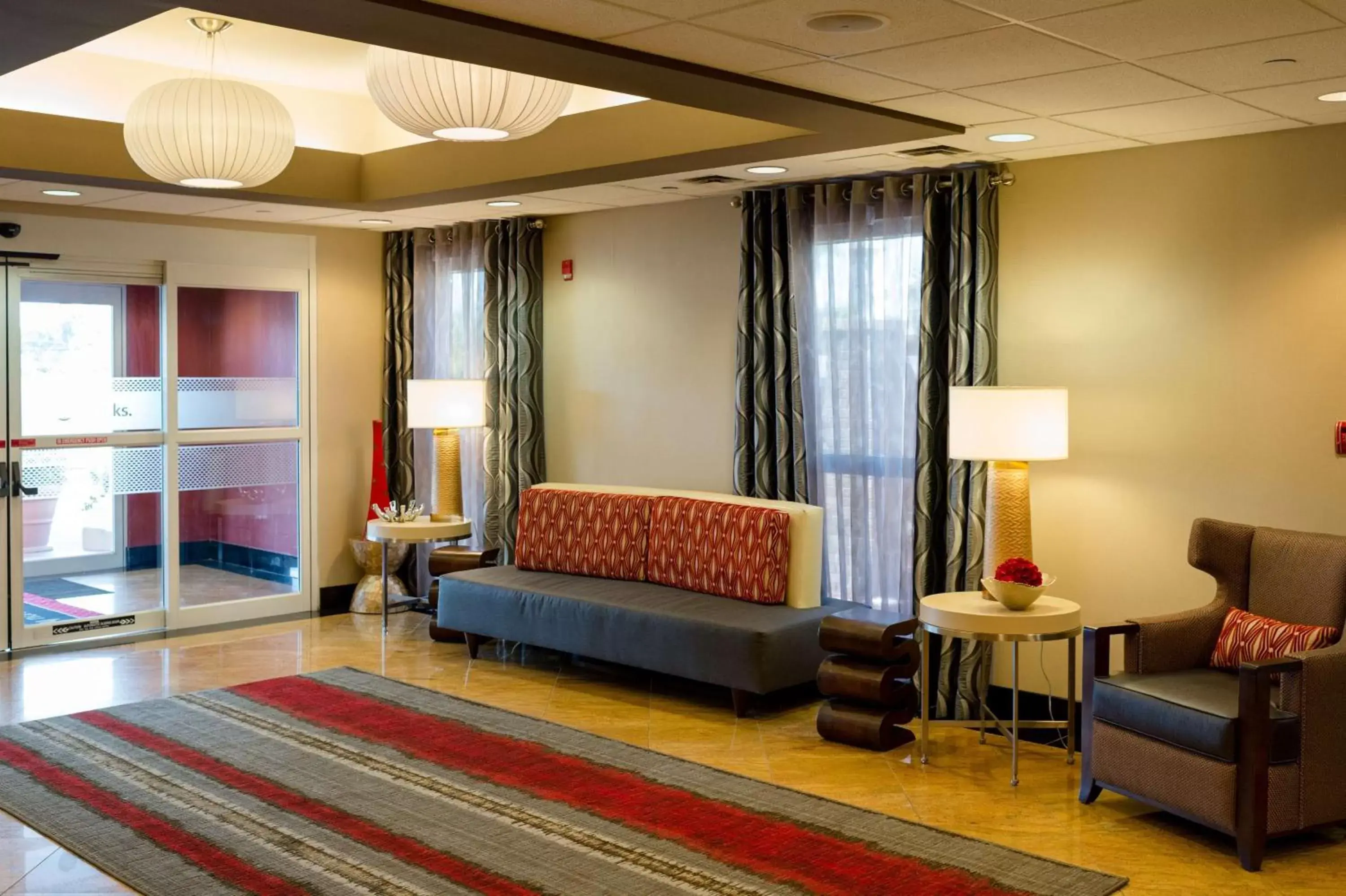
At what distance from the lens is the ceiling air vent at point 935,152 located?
5230 millimetres

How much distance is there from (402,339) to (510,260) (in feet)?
3.75

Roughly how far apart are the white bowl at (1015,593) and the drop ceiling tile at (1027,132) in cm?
174

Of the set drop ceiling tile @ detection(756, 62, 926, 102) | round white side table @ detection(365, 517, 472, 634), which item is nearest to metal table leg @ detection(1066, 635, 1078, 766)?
drop ceiling tile @ detection(756, 62, 926, 102)

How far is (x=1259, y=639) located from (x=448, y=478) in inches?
193

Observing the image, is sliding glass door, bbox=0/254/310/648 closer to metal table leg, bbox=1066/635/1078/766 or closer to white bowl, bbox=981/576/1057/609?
white bowl, bbox=981/576/1057/609

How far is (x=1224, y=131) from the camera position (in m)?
5.00

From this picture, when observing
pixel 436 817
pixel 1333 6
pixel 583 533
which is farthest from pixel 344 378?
pixel 1333 6

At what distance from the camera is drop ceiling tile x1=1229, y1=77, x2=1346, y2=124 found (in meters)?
4.11

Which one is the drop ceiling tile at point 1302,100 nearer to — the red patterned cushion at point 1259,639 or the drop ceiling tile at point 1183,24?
the drop ceiling tile at point 1183,24

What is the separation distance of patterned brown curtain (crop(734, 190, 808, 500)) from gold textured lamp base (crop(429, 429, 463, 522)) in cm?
209

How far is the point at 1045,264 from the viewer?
18.7 feet

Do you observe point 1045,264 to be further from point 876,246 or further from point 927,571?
point 927,571

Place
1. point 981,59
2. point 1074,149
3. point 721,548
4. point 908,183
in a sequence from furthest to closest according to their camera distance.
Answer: point 721,548 < point 908,183 < point 1074,149 < point 981,59

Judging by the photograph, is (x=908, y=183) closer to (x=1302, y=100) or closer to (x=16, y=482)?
(x=1302, y=100)
